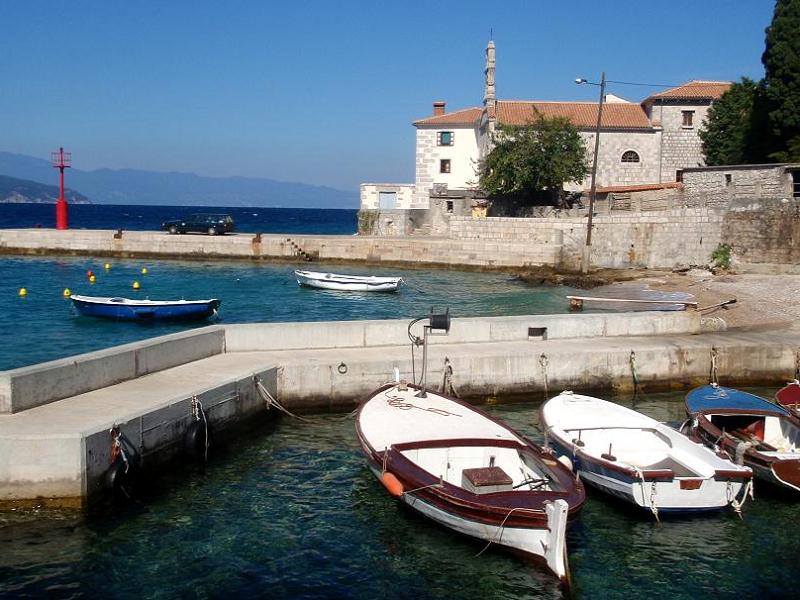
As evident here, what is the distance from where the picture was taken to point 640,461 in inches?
538

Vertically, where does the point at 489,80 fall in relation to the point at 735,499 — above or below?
above

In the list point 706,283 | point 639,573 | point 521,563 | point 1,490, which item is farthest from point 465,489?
point 706,283

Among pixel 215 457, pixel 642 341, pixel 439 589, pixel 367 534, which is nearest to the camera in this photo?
pixel 439 589

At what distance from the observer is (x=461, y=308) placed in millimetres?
33000

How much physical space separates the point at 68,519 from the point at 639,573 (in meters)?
8.16

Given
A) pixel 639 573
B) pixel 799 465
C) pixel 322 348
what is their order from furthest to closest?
1. pixel 322 348
2. pixel 799 465
3. pixel 639 573

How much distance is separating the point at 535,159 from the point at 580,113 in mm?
9955

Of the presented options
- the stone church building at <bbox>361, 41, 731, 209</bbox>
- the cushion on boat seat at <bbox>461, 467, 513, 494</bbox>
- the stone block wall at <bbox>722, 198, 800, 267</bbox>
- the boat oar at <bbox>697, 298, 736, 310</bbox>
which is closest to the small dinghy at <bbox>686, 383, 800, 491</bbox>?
the cushion on boat seat at <bbox>461, 467, 513, 494</bbox>

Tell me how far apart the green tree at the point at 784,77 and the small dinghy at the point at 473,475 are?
33.8 meters

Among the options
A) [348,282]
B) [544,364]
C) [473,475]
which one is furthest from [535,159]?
[473,475]

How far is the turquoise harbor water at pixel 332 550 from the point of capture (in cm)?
1049

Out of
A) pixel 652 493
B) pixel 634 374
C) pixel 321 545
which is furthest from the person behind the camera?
pixel 634 374

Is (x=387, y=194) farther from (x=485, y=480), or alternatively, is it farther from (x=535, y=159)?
(x=485, y=480)

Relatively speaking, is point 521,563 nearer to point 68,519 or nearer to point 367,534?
point 367,534
